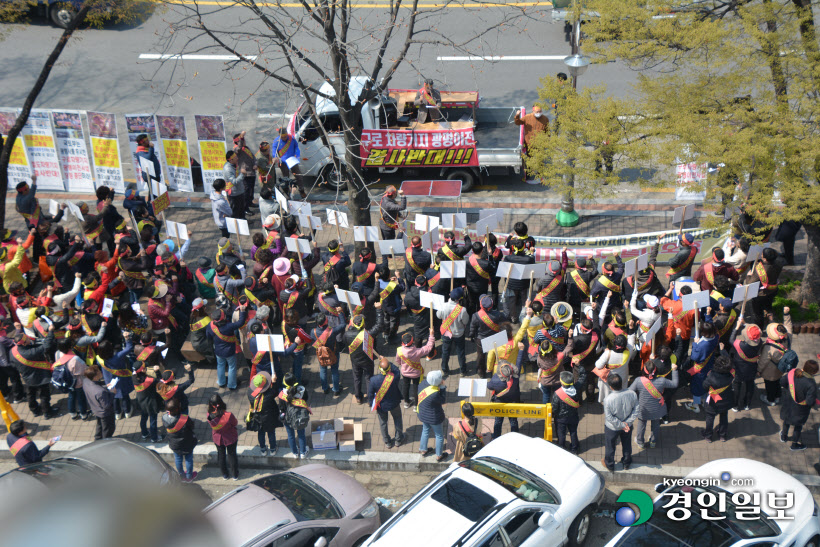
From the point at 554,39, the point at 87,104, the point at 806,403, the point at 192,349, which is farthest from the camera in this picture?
the point at 554,39

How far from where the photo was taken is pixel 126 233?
47.5ft

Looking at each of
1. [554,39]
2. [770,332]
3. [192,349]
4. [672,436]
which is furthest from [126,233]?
[554,39]

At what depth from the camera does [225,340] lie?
12.1 meters

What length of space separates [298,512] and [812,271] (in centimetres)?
934

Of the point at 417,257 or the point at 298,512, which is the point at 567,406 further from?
the point at 417,257

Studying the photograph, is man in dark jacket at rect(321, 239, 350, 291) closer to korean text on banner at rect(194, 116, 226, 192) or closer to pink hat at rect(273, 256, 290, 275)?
pink hat at rect(273, 256, 290, 275)

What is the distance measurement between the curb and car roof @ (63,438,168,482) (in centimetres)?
50

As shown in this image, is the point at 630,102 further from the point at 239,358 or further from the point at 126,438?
the point at 126,438

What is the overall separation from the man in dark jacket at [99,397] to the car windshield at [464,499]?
16.3 ft

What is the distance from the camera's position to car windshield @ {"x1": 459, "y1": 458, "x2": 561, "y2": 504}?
9.28m

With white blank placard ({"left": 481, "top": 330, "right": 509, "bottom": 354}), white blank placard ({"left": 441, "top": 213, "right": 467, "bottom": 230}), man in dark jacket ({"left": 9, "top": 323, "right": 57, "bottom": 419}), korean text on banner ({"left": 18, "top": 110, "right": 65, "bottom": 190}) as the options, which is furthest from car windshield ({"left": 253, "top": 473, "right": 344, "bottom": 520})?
korean text on banner ({"left": 18, "top": 110, "right": 65, "bottom": 190})

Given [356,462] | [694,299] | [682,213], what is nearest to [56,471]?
[356,462]

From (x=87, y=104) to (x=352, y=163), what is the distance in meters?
10.8

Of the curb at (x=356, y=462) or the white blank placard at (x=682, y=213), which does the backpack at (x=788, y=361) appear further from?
the white blank placard at (x=682, y=213)
